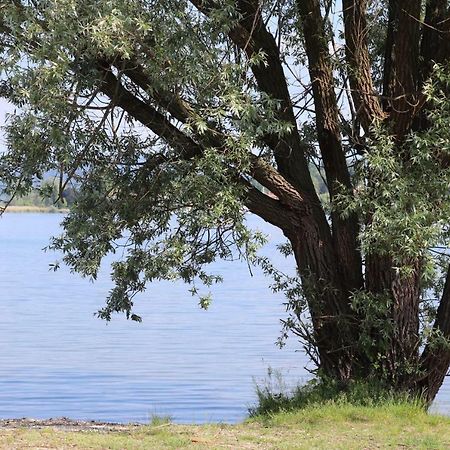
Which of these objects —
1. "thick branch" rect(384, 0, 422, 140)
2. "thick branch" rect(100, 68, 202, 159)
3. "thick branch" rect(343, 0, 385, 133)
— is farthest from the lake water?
"thick branch" rect(384, 0, 422, 140)

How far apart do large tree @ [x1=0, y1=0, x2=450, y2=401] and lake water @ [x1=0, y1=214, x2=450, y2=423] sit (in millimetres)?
1000

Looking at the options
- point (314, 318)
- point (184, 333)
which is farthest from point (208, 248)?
point (184, 333)

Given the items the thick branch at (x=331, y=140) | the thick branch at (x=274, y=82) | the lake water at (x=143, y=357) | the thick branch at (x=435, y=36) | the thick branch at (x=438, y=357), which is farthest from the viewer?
the lake water at (x=143, y=357)

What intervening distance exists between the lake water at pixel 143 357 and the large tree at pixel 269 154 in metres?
1.00

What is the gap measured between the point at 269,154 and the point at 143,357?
15139mm

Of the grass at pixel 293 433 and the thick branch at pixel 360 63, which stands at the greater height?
the thick branch at pixel 360 63

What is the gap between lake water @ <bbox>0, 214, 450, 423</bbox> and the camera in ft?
64.6

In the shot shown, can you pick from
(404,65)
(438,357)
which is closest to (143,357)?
(438,357)

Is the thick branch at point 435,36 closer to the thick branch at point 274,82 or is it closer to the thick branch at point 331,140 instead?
the thick branch at point 331,140

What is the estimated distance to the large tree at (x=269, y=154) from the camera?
360 inches

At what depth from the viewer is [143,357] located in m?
→ 25.8

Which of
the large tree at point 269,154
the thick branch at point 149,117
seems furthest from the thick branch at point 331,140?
the thick branch at point 149,117

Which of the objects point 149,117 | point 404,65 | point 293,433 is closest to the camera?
point 293,433

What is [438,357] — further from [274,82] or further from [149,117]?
[149,117]
